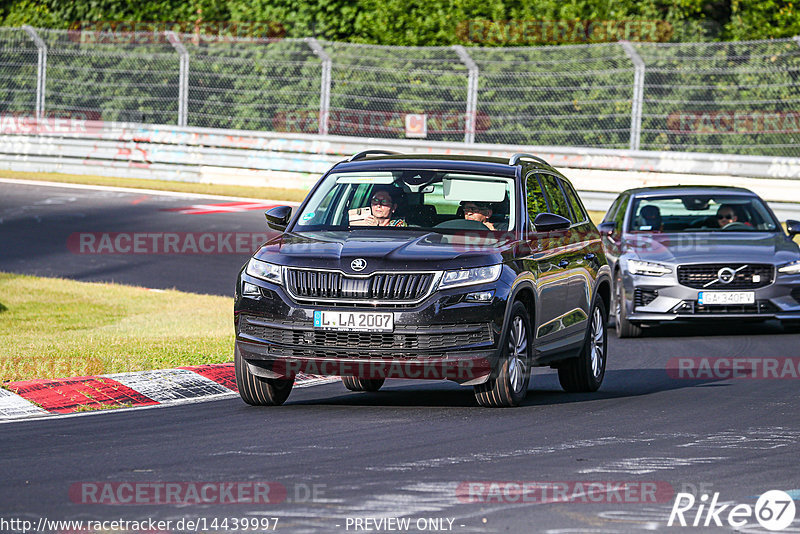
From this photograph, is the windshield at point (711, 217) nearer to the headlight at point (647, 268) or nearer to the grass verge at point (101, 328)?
the headlight at point (647, 268)

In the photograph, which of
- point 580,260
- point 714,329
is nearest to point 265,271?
point 580,260

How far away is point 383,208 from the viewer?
10.5 metres

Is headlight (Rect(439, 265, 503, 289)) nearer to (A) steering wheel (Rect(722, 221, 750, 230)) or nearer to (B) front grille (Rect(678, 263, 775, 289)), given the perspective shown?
(B) front grille (Rect(678, 263, 775, 289))

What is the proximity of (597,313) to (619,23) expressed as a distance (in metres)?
22.2

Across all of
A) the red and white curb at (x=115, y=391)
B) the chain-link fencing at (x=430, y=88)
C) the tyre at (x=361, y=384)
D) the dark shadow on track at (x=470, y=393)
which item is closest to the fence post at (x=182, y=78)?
the chain-link fencing at (x=430, y=88)

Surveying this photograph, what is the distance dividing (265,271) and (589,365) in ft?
9.91

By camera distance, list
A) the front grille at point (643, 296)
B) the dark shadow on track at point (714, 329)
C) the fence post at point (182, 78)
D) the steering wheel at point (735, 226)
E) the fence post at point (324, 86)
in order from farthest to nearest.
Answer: the fence post at point (182, 78), the fence post at point (324, 86), the steering wheel at point (735, 226), the dark shadow on track at point (714, 329), the front grille at point (643, 296)

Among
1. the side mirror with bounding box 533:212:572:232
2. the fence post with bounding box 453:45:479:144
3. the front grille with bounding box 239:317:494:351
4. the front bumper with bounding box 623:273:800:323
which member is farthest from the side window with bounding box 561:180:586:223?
the fence post with bounding box 453:45:479:144

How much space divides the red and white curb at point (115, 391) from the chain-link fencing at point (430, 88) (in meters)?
15.9

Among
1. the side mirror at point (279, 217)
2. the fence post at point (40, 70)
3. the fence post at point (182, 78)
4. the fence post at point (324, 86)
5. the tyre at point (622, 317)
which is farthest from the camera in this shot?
the fence post at point (40, 70)

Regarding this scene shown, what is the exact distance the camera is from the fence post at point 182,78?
30125mm

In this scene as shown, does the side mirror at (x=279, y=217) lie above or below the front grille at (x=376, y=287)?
above

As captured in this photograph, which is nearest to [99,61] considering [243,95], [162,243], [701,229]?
[243,95]

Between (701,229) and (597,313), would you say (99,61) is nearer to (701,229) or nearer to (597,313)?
(701,229)
